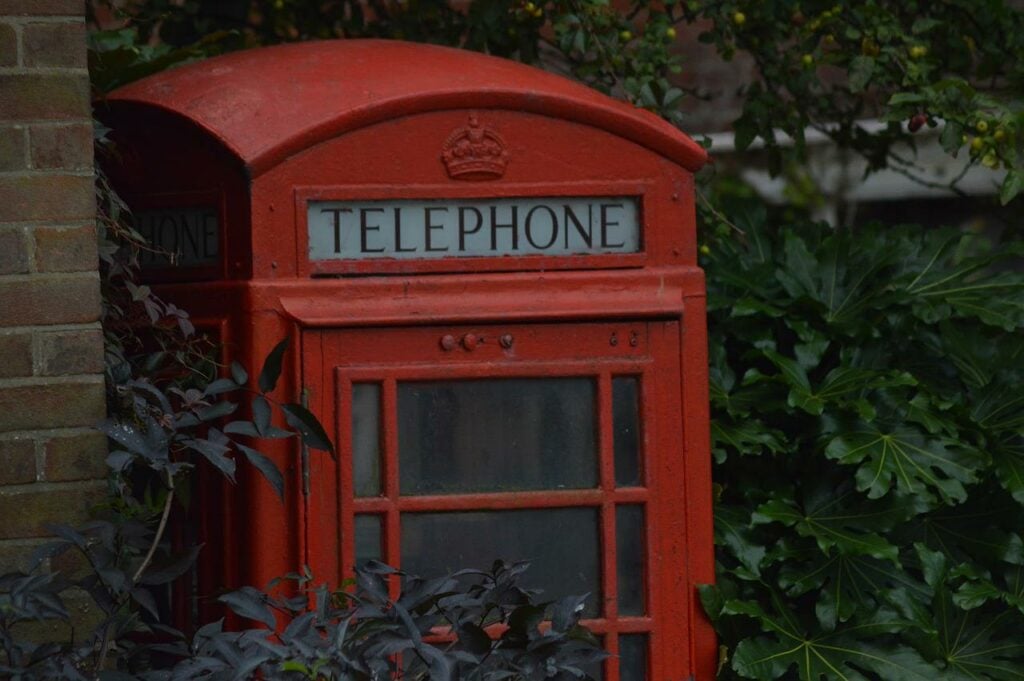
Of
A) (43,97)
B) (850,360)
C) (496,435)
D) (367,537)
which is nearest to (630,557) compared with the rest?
(496,435)

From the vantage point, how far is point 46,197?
9.68 ft

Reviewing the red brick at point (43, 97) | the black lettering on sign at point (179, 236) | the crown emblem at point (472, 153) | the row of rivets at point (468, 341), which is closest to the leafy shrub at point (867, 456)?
the row of rivets at point (468, 341)

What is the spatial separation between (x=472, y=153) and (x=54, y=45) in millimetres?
812

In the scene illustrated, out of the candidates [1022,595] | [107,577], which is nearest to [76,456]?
[107,577]

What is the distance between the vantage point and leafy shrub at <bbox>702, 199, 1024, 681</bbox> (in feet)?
11.4

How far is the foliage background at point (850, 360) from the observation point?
139 inches

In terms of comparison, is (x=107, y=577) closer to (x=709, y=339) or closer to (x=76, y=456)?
(x=76, y=456)

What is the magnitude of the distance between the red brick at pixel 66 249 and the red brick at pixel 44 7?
40 centimetres

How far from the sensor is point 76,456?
2.98m

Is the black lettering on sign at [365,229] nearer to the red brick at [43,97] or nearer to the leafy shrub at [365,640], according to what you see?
the red brick at [43,97]

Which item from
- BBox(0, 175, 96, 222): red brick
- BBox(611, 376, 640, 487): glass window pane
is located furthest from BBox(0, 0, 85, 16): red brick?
BBox(611, 376, 640, 487): glass window pane

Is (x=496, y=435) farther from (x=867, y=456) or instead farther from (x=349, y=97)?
(x=867, y=456)

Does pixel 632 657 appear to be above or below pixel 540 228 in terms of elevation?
below

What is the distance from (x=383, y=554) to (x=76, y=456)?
2.01 feet
